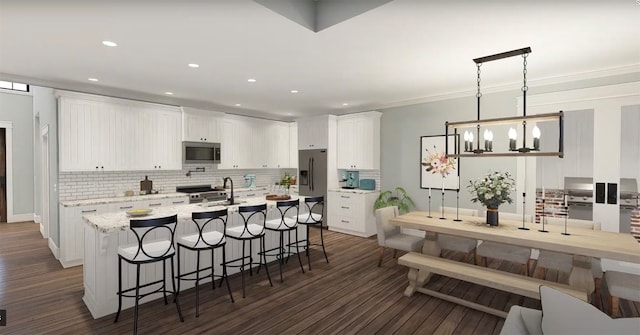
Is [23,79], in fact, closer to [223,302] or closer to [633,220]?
[223,302]

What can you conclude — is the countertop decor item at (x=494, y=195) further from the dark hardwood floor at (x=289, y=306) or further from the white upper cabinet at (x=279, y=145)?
the white upper cabinet at (x=279, y=145)

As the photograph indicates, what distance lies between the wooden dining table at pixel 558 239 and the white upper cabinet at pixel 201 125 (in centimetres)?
429

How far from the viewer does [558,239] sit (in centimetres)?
296

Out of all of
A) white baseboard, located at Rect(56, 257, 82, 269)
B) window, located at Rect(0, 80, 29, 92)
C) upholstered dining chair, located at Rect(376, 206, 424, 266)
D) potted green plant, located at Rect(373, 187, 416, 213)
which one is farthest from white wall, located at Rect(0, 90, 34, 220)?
upholstered dining chair, located at Rect(376, 206, 424, 266)

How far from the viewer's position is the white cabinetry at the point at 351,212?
614 cm

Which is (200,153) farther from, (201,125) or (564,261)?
(564,261)

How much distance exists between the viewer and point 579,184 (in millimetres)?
4332

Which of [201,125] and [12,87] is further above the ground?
[12,87]

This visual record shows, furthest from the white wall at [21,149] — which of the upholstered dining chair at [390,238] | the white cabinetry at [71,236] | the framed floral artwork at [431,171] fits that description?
the framed floral artwork at [431,171]

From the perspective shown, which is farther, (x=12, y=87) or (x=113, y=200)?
(x=12, y=87)

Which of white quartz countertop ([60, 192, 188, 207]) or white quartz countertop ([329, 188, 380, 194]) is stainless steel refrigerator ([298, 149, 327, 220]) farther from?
white quartz countertop ([60, 192, 188, 207])

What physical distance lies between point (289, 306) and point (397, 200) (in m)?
3.50

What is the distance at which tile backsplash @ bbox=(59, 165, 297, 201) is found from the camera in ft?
15.9

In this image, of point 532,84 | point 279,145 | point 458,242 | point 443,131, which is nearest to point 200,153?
point 279,145
